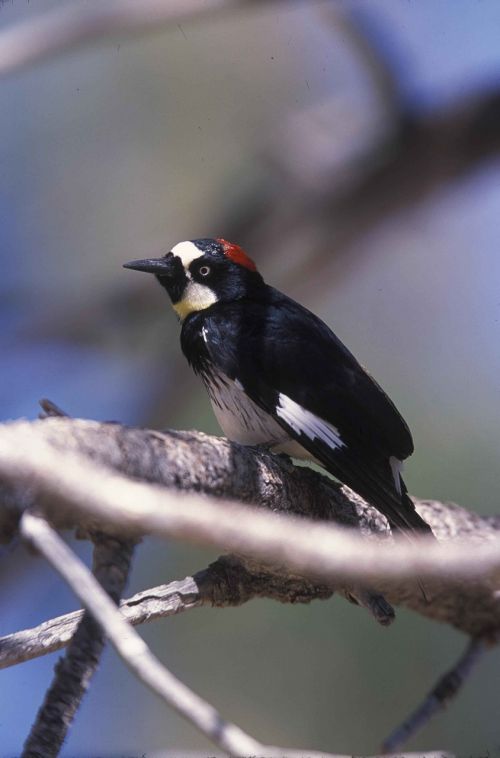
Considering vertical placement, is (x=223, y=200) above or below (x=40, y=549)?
above

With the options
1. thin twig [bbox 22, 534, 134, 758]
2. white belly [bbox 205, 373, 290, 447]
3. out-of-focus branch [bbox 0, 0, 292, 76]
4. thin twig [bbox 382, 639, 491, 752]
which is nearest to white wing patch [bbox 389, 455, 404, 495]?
white belly [bbox 205, 373, 290, 447]

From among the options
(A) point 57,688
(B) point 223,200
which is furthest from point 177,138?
(A) point 57,688

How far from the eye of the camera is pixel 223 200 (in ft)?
15.8

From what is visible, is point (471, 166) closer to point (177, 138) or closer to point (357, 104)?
point (357, 104)

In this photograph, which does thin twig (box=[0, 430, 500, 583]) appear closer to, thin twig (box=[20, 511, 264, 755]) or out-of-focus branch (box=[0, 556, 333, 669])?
thin twig (box=[20, 511, 264, 755])

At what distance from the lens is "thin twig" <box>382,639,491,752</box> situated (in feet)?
6.05

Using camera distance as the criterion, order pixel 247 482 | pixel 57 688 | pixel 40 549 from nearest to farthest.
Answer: pixel 40 549
pixel 57 688
pixel 247 482

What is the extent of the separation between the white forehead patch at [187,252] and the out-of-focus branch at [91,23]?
1.05m

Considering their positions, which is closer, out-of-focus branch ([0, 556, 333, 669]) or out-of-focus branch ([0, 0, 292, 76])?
out-of-focus branch ([0, 556, 333, 669])

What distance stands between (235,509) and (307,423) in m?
1.51

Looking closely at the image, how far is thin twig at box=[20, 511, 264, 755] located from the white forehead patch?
2099 millimetres

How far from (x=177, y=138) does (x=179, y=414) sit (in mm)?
1547

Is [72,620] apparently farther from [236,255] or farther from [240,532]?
[236,255]

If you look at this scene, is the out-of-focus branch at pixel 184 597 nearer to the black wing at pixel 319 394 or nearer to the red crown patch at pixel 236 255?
the black wing at pixel 319 394
